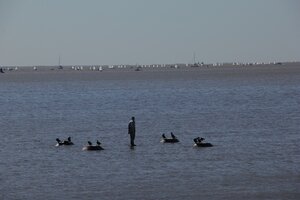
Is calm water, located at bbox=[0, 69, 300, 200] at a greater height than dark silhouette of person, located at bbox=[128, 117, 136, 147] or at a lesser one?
lesser

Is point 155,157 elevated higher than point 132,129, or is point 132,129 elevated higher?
point 132,129

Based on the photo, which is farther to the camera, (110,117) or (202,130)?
(110,117)

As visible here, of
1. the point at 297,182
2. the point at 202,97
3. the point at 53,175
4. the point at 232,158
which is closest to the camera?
the point at 297,182

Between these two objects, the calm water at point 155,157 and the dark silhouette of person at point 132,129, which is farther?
the dark silhouette of person at point 132,129

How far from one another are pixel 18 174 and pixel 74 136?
17.1 meters

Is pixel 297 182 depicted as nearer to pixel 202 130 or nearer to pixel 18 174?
pixel 18 174

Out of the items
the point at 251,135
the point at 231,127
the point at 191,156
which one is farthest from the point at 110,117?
the point at 191,156

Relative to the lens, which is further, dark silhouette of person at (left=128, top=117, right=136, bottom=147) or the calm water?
dark silhouette of person at (left=128, top=117, right=136, bottom=147)

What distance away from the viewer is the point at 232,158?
39656 mm

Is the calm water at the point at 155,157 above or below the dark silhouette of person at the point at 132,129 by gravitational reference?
below

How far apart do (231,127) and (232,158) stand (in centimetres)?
1695

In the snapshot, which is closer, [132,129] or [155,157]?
[155,157]

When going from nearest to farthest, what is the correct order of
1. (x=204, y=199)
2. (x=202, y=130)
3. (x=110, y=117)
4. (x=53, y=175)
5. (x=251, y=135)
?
(x=204, y=199) < (x=53, y=175) < (x=251, y=135) < (x=202, y=130) < (x=110, y=117)

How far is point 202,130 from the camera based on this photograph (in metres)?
54.9
